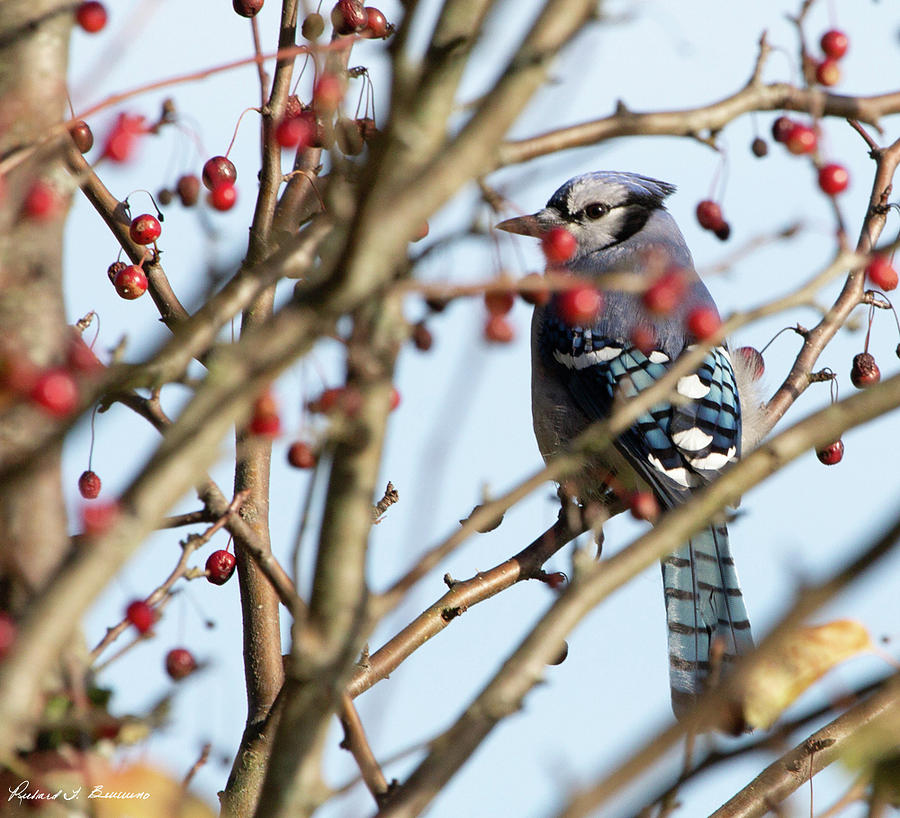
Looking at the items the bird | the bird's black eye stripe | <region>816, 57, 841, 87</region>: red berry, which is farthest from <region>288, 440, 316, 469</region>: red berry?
the bird's black eye stripe

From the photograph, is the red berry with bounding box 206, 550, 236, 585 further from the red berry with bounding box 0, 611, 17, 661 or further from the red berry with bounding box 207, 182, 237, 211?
the red berry with bounding box 0, 611, 17, 661

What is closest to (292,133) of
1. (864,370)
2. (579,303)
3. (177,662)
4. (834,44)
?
(579,303)

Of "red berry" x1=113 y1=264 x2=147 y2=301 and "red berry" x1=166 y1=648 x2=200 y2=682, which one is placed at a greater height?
"red berry" x1=113 y1=264 x2=147 y2=301

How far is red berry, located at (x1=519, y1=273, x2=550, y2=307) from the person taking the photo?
128 cm

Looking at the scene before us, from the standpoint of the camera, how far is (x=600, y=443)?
1.33 m

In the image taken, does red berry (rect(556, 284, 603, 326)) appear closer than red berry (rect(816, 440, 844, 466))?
Yes

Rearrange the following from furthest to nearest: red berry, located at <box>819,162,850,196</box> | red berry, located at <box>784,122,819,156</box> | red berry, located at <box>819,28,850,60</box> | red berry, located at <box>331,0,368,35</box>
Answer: red berry, located at <box>331,0,368,35</box> < red berry, located at <box>819,28,850,60</box> < red berry, located at <box>784,122,819,156</box> < red berry, located at <box>819,162,850,196</box>

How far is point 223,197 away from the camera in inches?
94.7

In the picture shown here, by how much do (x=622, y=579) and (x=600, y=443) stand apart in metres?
0.15

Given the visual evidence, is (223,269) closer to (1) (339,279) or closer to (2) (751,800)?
(1) (339,279)

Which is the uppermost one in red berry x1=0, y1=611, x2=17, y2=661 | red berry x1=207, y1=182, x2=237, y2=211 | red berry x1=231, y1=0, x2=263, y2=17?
red berry x1=231, y1=0, x2=263, y2=17

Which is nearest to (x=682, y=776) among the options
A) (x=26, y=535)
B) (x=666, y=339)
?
(x=26, y=535)

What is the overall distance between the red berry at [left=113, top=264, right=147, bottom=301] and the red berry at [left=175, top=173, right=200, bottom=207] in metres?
0.19

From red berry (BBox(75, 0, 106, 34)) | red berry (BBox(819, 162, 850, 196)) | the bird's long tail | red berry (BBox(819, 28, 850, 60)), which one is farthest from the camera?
Result: the bird's long tail
